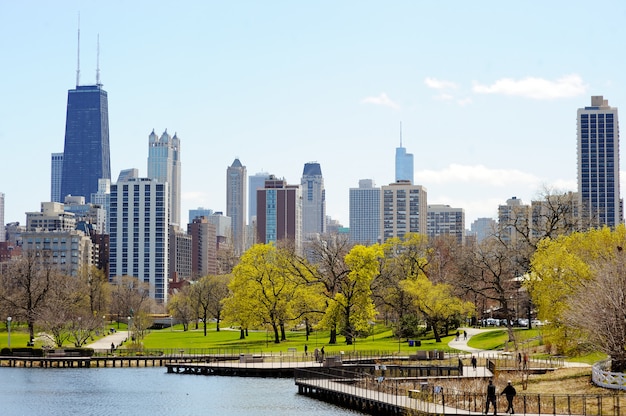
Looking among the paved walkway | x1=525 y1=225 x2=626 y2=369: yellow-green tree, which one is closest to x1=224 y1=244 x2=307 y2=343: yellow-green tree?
the paved walkway

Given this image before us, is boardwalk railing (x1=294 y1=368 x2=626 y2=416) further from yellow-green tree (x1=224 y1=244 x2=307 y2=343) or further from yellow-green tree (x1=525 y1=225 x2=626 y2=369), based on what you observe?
yellow-green tree (x1=224 y1=244 x2=307 y2=343)

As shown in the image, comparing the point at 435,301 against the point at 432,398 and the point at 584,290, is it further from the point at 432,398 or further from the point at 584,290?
the point at 432,398

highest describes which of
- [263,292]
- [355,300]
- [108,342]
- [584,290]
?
[584,290]

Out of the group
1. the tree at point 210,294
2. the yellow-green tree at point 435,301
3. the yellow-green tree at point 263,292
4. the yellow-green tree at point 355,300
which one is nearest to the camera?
the yellow-green tree at point 435,301

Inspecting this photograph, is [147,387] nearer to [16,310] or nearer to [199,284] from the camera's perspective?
[16,310]

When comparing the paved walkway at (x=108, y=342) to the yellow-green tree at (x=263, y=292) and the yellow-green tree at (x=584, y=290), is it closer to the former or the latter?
the yellow-green tree at (x=263, y=292)

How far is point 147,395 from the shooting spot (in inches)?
2945

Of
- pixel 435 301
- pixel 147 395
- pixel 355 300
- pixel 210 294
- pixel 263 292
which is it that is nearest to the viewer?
pixel 147 395

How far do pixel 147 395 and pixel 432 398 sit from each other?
24.6 metres

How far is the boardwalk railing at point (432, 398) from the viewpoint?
51.2 meters

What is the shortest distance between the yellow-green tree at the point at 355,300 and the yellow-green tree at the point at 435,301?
3.95 m

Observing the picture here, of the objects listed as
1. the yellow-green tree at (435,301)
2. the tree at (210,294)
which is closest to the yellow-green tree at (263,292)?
the yellow-green tree at (435,301)

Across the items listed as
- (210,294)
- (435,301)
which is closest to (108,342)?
(210,294)

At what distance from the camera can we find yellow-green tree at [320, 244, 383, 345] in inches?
4254
